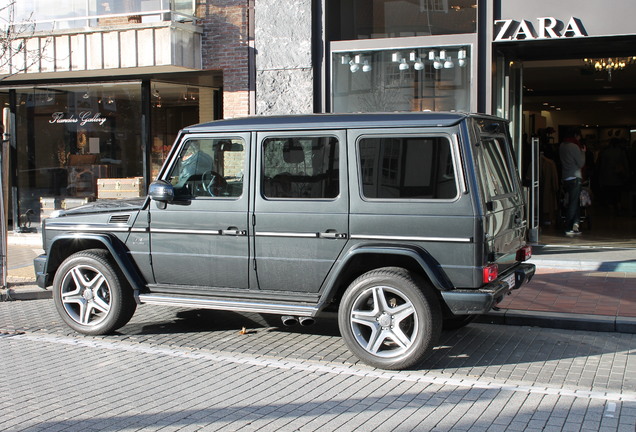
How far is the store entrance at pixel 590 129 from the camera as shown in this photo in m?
13.7

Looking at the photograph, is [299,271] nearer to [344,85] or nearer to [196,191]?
[196,191]

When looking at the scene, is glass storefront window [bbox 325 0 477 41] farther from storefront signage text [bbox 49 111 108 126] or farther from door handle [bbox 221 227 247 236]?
door handle [bbox 221 227 247 236]

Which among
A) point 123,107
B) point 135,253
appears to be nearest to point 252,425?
point 135,253

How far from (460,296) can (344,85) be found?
6.97 m

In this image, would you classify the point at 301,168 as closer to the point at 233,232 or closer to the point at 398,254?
the point at 233,232

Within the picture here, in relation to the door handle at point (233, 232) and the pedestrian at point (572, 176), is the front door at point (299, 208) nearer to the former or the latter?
the door handle at point (233, 232)

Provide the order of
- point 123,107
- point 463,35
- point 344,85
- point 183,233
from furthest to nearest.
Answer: point 123,107 < point 344,85 < point 463,35 < point 183,233

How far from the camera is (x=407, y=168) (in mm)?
5957

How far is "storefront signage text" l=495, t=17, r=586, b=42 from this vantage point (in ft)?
33.6

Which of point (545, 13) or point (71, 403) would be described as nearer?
point (71, 403)

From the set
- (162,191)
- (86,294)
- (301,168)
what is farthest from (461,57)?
(86,294)

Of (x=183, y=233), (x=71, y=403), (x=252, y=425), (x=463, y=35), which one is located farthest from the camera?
(x=463, y=35)

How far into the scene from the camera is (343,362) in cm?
619

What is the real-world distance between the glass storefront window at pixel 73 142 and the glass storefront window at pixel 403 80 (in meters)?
4.27
